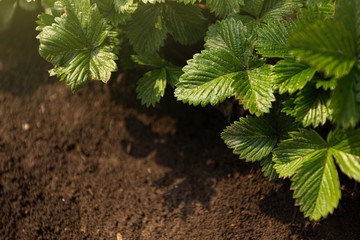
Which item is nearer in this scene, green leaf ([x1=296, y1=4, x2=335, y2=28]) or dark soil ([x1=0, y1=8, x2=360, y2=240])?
green leaf ([x1=296, y1=4, x2=335, y2=28])

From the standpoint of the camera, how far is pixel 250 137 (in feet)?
4.42

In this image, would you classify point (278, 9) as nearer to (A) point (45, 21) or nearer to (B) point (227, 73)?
(B) point (227, 73)

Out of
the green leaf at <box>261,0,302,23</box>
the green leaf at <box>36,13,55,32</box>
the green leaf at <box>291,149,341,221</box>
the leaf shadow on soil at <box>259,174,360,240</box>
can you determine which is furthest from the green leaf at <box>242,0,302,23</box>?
the green leaf at <box>36,13,55,32</box>

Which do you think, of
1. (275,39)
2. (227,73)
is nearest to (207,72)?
(227,73)

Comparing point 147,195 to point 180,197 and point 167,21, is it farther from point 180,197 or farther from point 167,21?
point 167,21

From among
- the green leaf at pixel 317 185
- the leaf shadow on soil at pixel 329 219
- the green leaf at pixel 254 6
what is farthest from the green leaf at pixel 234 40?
the leaf shadow on soil at pixel 329 219

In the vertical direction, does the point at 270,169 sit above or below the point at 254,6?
below

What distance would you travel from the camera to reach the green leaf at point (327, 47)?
0.98 metres

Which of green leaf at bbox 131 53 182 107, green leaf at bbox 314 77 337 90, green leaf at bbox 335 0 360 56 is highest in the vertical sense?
green leaf at bbox 335 0 360 56

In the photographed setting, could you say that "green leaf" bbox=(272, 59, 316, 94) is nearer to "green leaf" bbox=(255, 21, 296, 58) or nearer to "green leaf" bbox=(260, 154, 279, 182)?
"green leaf" bbox=(255, 21, 296, 58)

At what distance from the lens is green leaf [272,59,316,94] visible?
1.13m

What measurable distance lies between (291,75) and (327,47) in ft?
0.69

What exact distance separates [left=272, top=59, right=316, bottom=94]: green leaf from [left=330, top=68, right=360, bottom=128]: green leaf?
0.13 metres

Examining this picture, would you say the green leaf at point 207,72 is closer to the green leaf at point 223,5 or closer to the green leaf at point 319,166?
the green leaf at point 223,5
